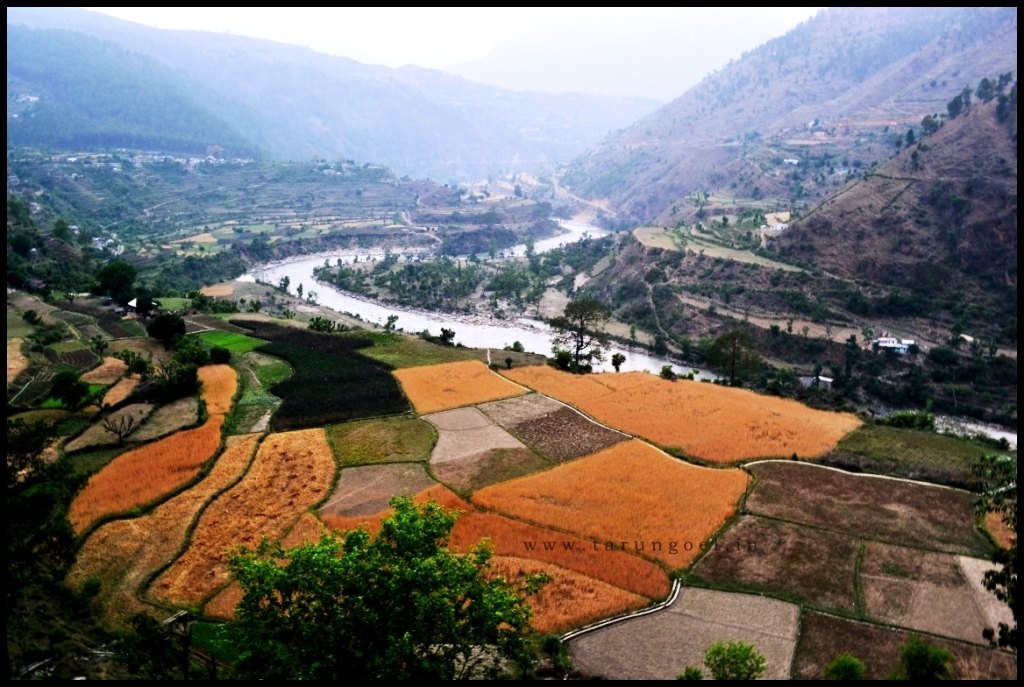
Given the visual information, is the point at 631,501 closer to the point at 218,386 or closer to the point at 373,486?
the point at 373,486

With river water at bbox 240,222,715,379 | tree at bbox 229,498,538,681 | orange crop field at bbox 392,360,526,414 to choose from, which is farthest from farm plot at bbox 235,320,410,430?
tree at bbox 229,498,538,681

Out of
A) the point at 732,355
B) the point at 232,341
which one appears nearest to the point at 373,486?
the point at 232,341

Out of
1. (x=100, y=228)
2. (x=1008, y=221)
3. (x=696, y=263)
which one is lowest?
(x=100, y=228)

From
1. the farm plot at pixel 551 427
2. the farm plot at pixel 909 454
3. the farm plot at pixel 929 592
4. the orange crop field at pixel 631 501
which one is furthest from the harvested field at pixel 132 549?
the farm plot at pixel 909 454

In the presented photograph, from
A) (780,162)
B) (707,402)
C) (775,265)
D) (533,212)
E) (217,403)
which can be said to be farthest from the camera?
(533,212)

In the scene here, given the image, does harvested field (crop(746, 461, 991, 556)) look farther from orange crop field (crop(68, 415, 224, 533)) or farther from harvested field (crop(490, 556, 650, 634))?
A: orange crop field (crop(68, 415, 224, 533))

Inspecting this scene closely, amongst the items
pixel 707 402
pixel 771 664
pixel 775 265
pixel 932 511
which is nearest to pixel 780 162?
pixel 775 265

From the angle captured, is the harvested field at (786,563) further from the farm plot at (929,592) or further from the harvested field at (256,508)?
the harvested field at (256,508)

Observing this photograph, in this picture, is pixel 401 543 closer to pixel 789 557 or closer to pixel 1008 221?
pixel 789 557
